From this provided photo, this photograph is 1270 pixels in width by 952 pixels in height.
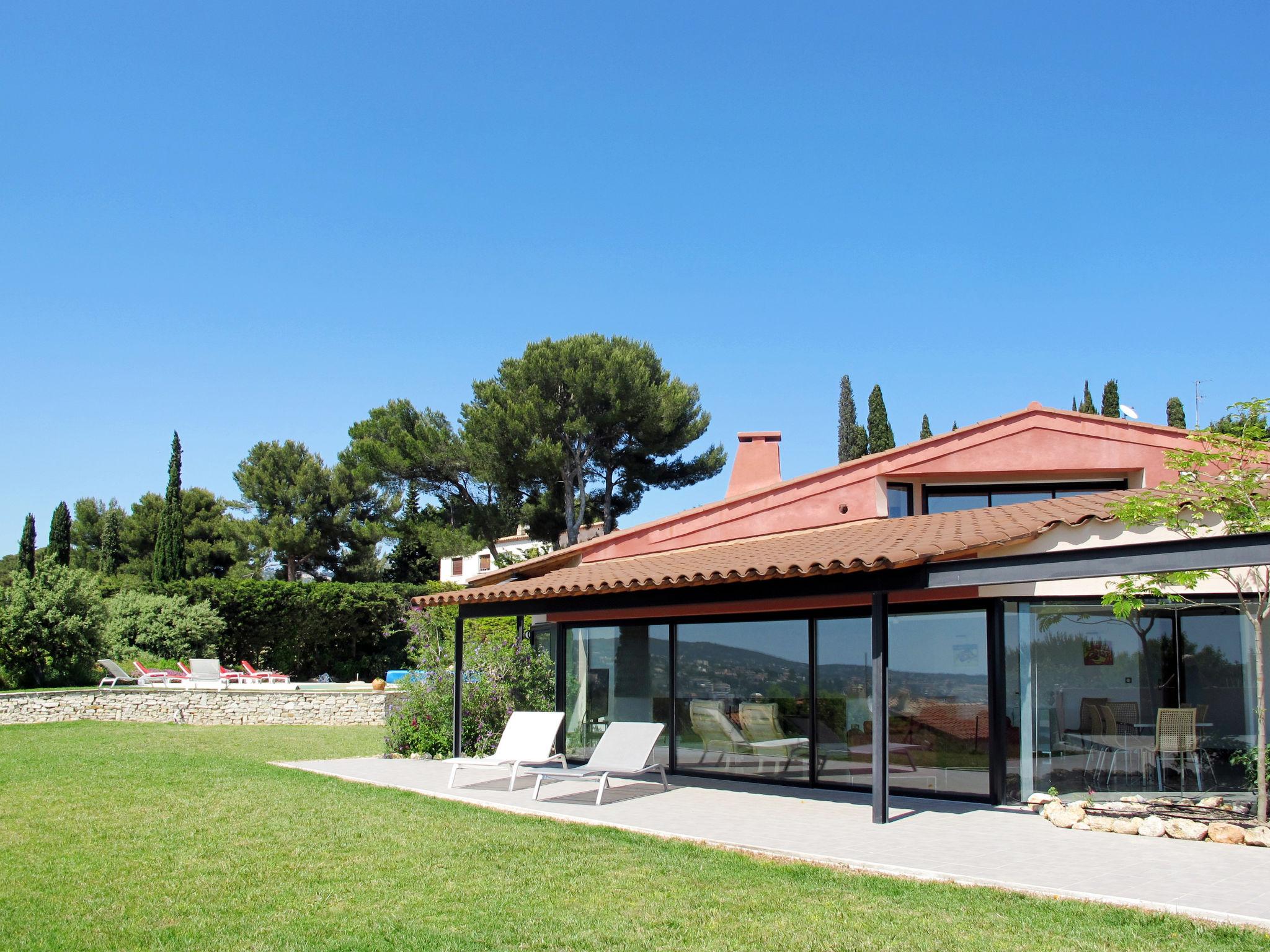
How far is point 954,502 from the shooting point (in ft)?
53.2

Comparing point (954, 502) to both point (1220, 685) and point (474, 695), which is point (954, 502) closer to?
point (1220, 685)

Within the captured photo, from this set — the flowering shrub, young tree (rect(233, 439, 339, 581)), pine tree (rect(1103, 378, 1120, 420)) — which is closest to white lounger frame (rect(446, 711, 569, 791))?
the flowering shrub

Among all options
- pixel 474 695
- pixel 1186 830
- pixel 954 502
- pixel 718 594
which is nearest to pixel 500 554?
pixel 474 695

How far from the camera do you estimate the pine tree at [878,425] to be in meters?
45.8

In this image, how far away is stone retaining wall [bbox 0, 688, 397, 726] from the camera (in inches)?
916

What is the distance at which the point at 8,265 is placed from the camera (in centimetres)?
1966

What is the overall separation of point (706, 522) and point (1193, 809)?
27.5 feet

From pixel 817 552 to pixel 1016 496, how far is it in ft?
22.1

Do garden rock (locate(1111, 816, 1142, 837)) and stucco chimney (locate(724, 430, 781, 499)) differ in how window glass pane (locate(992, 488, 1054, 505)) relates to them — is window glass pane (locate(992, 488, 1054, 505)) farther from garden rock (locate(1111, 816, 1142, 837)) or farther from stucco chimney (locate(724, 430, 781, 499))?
garden rock (locate(1111, 816, 1142, 837))

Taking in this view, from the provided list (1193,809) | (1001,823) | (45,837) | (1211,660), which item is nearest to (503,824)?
(45,837)

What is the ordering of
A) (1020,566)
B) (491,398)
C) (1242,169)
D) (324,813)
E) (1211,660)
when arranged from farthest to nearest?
(491,398) < (1242,169) < (1211,660) < (324,813) < (1020,566)

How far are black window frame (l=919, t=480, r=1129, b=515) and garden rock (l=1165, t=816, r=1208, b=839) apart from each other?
768 cm

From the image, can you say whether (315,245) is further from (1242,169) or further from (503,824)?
(1242,169)

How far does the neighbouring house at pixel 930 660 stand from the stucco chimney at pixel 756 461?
5.33 meters
